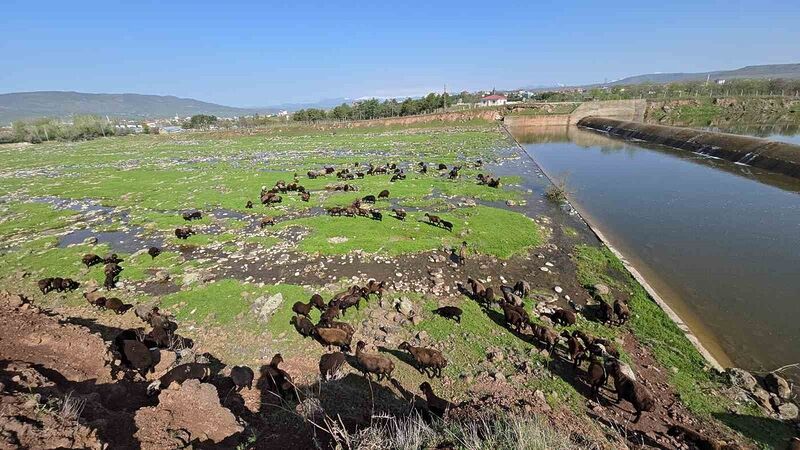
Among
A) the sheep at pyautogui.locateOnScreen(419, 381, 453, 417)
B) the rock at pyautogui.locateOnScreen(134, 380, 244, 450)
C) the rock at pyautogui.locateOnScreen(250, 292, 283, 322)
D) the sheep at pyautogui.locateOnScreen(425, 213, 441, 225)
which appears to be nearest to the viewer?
the rock at pyautogui.locateOnScreen(134, 380, 244, 450)

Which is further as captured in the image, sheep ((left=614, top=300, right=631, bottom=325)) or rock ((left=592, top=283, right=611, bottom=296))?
rock ((left=592, top=283, right=611, bottom=296))

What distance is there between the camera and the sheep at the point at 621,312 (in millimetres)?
10641

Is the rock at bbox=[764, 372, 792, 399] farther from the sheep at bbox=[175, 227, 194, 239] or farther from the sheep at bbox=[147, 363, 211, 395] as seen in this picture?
the sheep at bbox=[175, 227, 194, 239]

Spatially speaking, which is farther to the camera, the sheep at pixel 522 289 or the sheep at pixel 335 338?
the sheep at pixel 522 289

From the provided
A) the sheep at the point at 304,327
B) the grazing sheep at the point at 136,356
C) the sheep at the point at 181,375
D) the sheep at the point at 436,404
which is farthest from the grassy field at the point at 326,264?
the grazing sheep at the point at 136,356

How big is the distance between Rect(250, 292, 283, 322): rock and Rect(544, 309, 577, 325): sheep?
8.71 m

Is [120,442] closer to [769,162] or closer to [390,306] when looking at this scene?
[390,306]

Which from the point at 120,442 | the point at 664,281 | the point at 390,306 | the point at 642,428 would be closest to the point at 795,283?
the point at 664,281

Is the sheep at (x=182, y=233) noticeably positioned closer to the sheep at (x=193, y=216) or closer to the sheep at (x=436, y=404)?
the sheep at (x=193, y=216)

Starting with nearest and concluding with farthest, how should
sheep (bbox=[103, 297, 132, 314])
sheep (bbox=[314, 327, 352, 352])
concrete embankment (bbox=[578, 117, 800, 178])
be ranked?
sheep (bbox=[314, 327, 352, 352])
sheep (bbox=[103, 297, 132, 314])
concrete embankment (bbox=[578, 117, 800, 178])

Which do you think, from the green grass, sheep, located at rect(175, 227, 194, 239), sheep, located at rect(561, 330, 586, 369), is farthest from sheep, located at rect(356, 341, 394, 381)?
sheep, located at rect(175, 227, 194, 239)

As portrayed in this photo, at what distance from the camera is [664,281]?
13805 mm

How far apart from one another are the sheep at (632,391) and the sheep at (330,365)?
6.37 metres

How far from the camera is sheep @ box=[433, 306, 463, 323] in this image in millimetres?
10523
